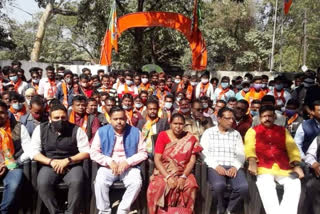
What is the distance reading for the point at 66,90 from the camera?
699 cm

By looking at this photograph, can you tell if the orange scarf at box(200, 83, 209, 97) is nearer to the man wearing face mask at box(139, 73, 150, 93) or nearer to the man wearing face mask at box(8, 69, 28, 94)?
the man wearing face mask at box(139, 73, 150, 93)

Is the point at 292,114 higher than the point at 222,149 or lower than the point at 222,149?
higher

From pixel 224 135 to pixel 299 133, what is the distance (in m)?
0.96

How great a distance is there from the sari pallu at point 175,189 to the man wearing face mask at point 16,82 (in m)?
4.44

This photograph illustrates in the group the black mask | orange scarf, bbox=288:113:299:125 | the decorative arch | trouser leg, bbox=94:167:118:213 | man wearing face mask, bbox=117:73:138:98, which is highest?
the decorative arch

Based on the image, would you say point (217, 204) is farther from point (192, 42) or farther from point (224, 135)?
point (192, 42)

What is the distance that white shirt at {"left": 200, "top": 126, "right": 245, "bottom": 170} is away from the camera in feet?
12.9

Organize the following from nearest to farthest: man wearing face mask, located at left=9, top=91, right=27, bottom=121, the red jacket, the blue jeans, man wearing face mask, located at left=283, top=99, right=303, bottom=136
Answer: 1. the blue jeans
2. the red jacket
3. man wearing face mask, located at left=9, top=91, right=27, bottom=121
4. man wearing face mask, located at left=283, top=99, right=303, bottom=136

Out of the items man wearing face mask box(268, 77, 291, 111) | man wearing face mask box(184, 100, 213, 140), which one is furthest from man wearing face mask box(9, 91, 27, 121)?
man wearing face mask box(268, 77, 291, 111)

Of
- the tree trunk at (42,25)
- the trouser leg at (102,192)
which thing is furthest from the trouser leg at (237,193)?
the tree trunk at (42,25)

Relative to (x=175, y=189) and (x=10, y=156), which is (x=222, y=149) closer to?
(x=175, y=189)

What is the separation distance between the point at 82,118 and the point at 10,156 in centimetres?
135

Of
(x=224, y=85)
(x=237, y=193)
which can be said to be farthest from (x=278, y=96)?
(x=237, y=193)

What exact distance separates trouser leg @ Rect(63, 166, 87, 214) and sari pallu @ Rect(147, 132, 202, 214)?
77cm
